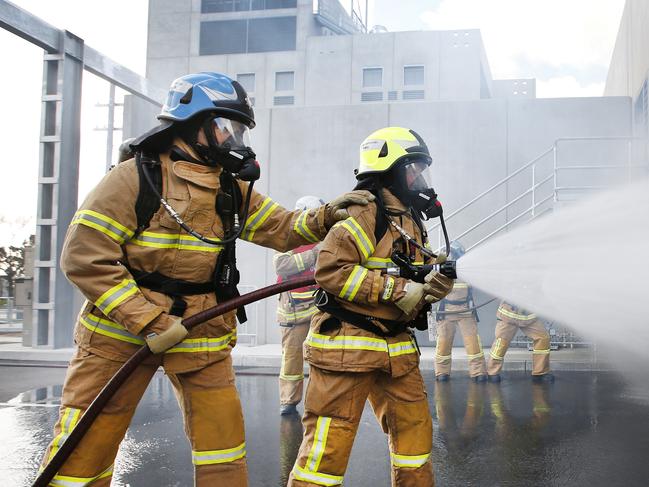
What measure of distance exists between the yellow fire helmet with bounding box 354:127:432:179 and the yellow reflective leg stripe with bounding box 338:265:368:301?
573 mm

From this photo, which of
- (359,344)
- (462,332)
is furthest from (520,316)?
(359,344)

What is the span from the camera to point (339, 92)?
26844 millimetres

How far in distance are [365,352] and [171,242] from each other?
3.14 ft

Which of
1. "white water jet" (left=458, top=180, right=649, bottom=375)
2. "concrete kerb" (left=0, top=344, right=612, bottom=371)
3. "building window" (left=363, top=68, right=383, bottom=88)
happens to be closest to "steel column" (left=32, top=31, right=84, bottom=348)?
"concrete kerb" (left=0, top=344, right=612, bottom=371)

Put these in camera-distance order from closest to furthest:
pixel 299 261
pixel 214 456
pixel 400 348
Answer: pixel 214 456 < pixel 400 348 < pixel 299 261

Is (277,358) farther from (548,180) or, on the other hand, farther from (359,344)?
(359,344)

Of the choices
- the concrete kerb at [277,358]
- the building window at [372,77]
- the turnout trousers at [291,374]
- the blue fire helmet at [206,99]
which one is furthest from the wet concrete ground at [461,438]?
the building window at [372,77]

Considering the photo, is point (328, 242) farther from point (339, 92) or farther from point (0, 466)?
point (339, 92)

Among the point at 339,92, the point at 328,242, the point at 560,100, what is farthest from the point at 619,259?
the point at 339,92

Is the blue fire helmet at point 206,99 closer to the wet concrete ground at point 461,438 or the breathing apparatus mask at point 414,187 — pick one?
the breathing apparatus mask at point 414,187

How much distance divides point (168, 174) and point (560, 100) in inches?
370

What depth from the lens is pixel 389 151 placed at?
3.08 metres

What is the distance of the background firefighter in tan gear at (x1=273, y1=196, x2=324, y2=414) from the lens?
5.54 m

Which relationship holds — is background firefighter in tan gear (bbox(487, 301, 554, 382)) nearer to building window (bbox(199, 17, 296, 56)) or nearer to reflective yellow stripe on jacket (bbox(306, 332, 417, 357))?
reflective yellow stripe on jacket (bbox(306, 332, 417, 357))
